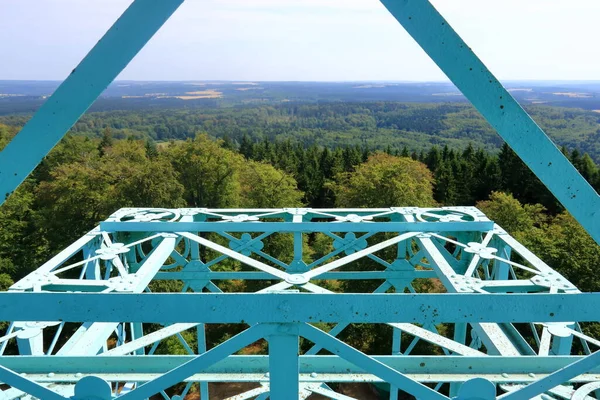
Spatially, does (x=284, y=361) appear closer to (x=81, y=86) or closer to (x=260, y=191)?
(x=81, y=86)

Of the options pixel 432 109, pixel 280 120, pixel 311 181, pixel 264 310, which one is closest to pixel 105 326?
pixel 264 310

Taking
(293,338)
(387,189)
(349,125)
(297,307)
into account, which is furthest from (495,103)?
(349,125)

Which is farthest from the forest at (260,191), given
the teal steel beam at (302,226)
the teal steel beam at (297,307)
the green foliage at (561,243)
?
the teal steel beam at (297,307)

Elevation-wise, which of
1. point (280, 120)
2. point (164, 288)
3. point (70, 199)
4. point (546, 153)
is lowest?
point (164, 288)

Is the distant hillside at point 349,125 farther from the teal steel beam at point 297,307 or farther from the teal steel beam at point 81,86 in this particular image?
the teal steel beam at point 297,307

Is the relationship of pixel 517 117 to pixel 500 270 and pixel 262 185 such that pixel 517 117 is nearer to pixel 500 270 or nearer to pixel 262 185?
pixel 500 270

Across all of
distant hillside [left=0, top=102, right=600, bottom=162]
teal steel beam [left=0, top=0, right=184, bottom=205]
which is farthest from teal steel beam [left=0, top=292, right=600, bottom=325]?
distant hillside [left=0, top=102, right=600, bottom=162]
